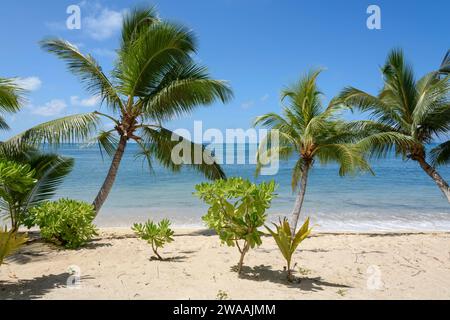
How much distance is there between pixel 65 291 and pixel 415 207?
16272 mm

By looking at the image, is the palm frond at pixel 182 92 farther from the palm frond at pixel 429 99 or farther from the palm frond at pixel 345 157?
the palm frond at pixel 429 99

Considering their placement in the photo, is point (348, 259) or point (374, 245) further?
point (374, 245)

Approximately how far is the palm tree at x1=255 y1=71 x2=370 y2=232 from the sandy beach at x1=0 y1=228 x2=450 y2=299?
6.20 feet

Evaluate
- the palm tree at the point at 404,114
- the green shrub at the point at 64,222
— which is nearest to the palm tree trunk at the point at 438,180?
the palm tree at the point at 404,114

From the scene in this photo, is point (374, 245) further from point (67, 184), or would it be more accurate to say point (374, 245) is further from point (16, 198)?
point (67, 184)

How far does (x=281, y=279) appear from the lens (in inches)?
203

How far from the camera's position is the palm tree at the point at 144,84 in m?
8.57

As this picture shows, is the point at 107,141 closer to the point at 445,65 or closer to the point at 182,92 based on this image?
Result: the point at 182,92

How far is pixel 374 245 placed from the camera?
7.93m

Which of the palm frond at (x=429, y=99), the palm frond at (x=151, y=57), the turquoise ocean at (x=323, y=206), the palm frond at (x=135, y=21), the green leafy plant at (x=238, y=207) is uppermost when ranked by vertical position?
the palm frond at (x=135, y=21)

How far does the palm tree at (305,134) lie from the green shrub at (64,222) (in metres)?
4.25

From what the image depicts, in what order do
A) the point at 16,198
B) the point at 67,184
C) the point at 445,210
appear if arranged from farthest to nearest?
the point at 67,184, the point at 445,210, the point at 16,198
